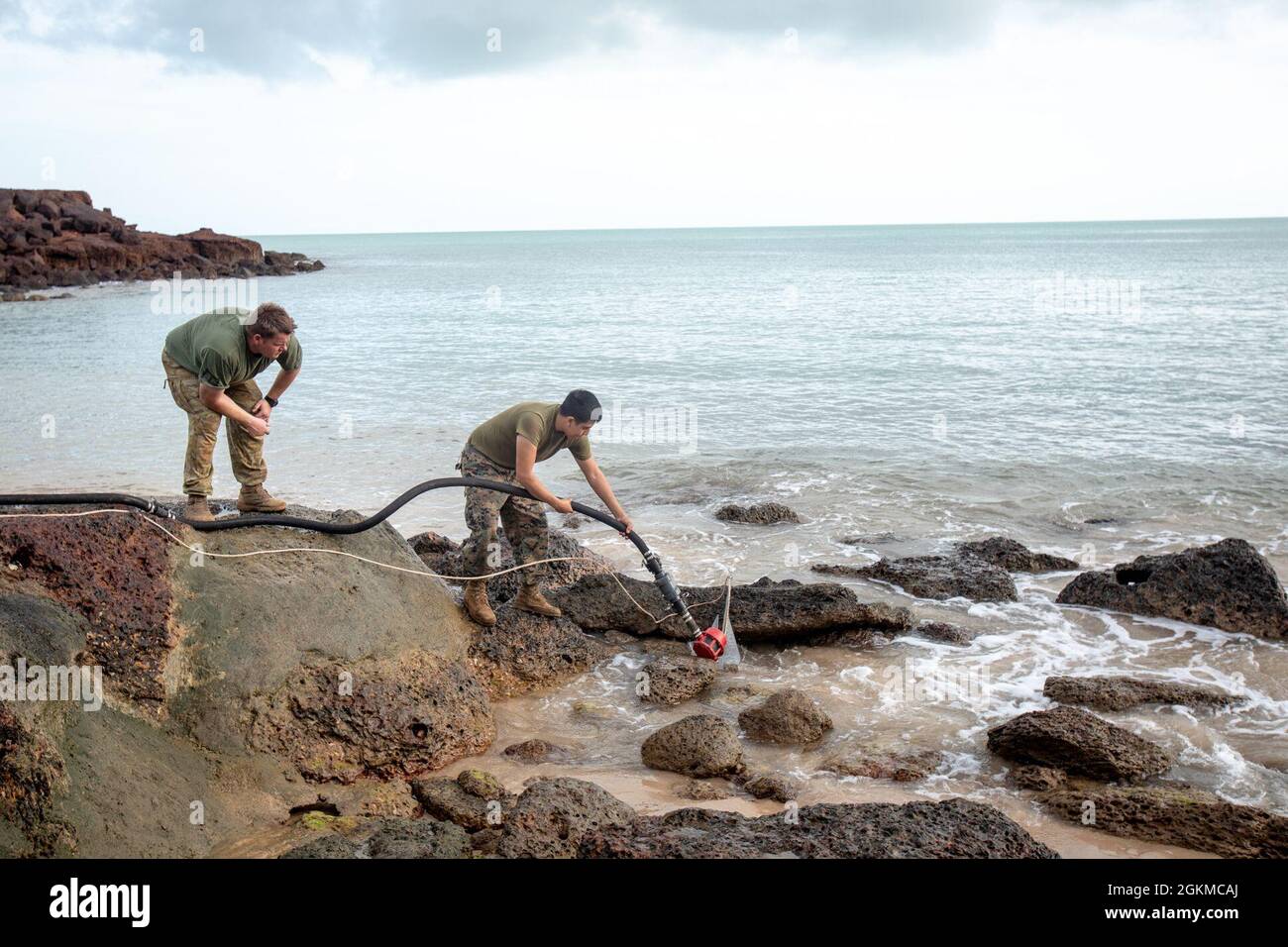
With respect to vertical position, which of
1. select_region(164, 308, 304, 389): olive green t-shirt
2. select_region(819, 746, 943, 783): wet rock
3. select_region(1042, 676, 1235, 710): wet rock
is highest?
select_region(164, 308, 304, 389): olive green t-shirt

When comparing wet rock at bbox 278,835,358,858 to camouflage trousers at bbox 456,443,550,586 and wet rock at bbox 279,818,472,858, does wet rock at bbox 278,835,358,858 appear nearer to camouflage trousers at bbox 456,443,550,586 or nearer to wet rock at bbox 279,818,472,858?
wet rock at bbox 279,818,472,858

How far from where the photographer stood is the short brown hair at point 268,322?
5.95 meters

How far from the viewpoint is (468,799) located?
525 cm

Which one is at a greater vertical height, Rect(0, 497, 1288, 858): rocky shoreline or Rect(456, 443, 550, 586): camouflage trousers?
Rect(456, 443, 550, 586): camouflage trousers

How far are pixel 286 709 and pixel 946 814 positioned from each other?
332cm

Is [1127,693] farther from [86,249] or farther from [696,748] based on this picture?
[86,249]

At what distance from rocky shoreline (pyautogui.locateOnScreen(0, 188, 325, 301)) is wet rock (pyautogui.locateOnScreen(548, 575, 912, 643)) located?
45.4 m

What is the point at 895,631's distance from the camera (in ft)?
26.2

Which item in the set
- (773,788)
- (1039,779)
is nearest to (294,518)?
(773,788)

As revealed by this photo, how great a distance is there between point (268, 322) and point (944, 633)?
5442 mm

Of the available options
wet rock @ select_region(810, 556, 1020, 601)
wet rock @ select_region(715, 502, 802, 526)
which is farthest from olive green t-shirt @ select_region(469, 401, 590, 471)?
wet rock @ select_region(715, 502, 802, 526)

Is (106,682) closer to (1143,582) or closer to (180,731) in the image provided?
(180,731)

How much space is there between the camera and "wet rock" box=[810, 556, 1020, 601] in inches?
355
